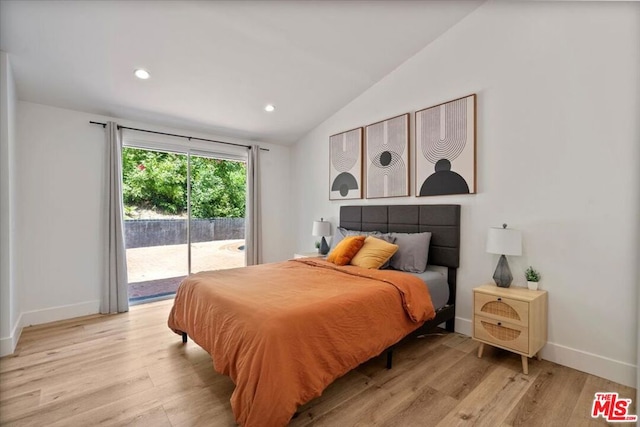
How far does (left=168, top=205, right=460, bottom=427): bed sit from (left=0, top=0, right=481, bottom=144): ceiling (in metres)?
1.88

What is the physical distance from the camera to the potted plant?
7.96 ft

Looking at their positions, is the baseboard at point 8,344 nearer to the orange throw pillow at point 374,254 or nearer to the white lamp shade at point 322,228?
the orange throw pillow at point 374,254

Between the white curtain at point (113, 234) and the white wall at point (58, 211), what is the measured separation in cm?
12

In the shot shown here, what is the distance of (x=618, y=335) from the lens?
209 cm

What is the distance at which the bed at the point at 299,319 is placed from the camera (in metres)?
1.51

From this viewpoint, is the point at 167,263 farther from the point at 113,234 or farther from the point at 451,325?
the point at 451,325

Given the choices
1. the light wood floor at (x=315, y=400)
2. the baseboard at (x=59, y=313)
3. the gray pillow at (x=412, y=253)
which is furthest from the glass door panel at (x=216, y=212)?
the gray pillow at (x=412, y=253)

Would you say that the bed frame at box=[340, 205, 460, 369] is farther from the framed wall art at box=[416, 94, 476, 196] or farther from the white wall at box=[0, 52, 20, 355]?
the white wall at box=[0, 52, 20, 355]

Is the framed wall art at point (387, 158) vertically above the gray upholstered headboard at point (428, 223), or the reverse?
the framed wall art at point (387, 158)

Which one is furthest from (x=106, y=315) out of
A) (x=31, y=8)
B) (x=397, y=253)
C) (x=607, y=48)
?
(x=607, y=48)

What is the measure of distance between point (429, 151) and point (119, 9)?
3041 millimetres

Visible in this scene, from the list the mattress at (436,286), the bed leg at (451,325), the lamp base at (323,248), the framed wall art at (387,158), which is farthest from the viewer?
the lamp base at (323,248)

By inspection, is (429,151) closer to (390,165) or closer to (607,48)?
(390,165)

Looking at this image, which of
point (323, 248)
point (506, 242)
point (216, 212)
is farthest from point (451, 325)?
point (216, 212)
